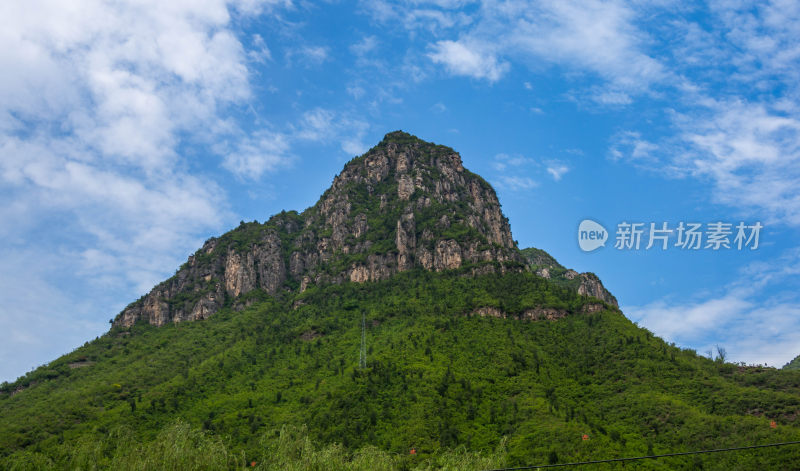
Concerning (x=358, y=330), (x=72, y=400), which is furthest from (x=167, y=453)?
(x=358, y=330)

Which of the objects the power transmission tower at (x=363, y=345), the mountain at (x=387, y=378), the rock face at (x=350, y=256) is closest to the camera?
the mountain at (x=387, y=378)

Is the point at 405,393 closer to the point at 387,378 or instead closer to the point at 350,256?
the point at 387,378

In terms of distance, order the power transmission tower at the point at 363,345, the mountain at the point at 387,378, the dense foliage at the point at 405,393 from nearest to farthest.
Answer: the dense foliage at the point at 405,393 < the mountain at the point at 387,378 < the power transmission tower at the point at 363,345

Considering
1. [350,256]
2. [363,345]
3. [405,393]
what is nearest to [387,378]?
[405,393]


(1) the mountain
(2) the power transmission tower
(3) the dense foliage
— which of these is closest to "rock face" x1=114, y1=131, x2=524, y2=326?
(1) the mountain

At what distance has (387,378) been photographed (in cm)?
10556

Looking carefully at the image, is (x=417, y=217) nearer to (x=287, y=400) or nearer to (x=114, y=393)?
(x=287, y=400)

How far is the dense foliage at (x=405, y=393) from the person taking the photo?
7231 cm

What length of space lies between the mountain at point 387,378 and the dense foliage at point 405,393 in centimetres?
44

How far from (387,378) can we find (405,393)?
264 inches

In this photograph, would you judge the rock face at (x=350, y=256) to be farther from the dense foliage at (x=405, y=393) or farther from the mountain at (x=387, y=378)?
the dense foliage at (x=405, y=393)

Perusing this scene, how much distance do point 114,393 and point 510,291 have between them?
318 ft

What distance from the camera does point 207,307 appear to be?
570ft

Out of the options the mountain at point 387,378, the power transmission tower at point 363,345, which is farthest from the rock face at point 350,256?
the power transmission tower at point 363,345
